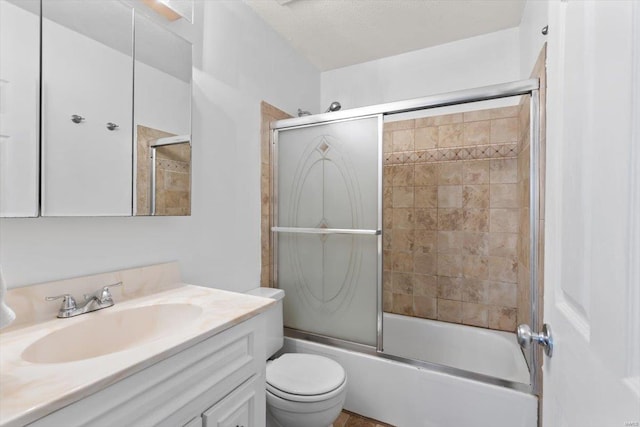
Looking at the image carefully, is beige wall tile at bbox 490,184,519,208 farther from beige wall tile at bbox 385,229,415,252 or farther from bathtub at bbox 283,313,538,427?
bathtub at bbox 283,313,538,427

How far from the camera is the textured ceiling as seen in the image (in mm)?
1896

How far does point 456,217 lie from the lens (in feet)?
7.93

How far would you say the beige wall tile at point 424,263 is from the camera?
8.20ft

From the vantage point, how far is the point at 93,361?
27.4 inches

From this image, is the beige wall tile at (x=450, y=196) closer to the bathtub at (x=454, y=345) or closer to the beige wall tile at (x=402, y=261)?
the beige wall tile at (x=402, y=261)

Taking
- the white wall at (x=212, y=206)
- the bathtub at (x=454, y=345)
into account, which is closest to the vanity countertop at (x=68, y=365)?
the white wall at (x=212, y=206)

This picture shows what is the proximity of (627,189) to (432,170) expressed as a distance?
227 centimetres

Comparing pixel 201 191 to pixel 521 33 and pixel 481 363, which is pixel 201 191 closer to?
pixel 481 363

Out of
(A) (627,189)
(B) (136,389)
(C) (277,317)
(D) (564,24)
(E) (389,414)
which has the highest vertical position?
(D) (564,24)

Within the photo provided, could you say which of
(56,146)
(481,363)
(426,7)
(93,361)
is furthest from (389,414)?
(426,7)

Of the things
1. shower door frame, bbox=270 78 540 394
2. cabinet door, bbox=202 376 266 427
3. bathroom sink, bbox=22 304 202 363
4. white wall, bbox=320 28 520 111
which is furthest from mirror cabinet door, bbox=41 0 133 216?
white wall, bbox=320 28 520 111

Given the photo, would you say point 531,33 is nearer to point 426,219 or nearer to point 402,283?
point 426,219

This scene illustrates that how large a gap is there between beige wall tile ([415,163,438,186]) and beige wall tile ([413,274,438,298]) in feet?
2.61

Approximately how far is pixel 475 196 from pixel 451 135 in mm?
538
